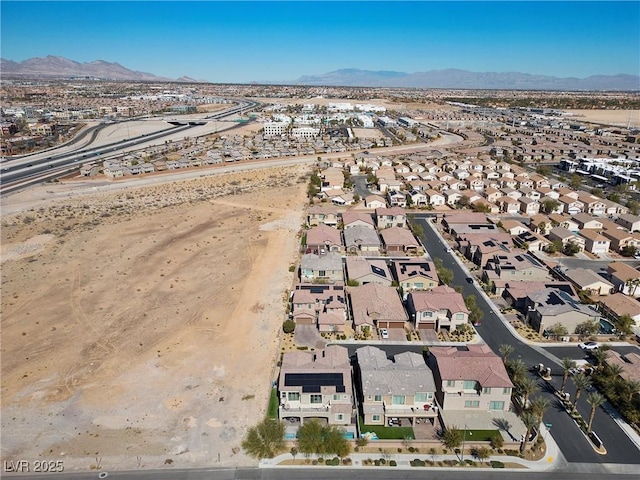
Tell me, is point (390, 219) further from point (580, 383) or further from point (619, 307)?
point (580, 383)

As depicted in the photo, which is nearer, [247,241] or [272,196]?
[247,241]

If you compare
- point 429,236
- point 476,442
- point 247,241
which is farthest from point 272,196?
point 476,442

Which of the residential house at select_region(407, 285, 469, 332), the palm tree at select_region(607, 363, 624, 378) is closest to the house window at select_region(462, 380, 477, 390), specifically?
the residential house at select_region(407, 285, 469, 332)

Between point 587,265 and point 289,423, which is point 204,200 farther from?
point 587,265

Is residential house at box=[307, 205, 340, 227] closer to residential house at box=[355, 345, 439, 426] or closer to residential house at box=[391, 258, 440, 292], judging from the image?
residential house at box=[391, 258, 440, 292]

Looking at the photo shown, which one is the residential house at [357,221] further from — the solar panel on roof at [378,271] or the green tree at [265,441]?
the green tree at [265,441]

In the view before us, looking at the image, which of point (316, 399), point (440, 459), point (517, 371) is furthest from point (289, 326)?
point (517, 371)

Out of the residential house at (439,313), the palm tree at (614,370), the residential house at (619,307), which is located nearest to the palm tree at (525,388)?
the palm tree at (614,370)
